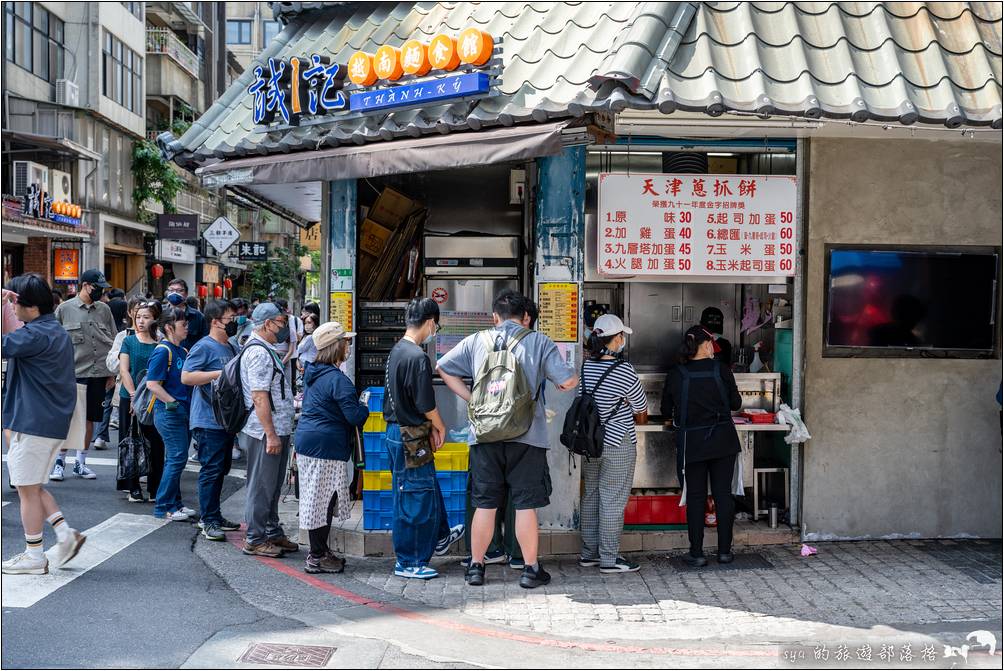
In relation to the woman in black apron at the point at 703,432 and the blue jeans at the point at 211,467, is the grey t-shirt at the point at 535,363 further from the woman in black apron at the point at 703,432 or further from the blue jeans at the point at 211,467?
the blue jeans at the point at 211,467

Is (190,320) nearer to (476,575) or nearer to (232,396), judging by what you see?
(232,396)

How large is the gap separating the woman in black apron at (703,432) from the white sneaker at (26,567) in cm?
442

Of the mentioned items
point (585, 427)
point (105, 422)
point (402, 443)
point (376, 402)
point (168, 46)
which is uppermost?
point (168, 46)

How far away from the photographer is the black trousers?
699cm

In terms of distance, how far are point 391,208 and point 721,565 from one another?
4.49 metres

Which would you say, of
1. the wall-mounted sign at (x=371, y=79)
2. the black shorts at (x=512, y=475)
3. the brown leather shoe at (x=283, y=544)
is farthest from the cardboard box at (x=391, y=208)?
the black shorts at (x=512, y=475)

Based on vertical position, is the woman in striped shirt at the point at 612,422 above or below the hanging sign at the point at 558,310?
below

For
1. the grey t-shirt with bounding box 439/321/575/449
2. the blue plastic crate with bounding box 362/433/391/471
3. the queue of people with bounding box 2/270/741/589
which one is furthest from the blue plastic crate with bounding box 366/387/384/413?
the grey t-shirt with bounding box 439/321/575/449

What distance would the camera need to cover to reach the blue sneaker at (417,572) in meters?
6.53

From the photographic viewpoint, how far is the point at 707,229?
7.16 m

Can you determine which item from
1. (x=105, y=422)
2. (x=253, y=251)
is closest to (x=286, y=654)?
(x=105, y=422)

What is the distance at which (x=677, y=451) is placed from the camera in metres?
7.11

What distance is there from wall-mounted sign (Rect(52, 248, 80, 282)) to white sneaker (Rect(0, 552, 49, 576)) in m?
20.3

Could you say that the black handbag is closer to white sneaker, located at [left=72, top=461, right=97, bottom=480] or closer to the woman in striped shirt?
white sneaker, located at [left=72, top=461, right=97, bottom=480]
